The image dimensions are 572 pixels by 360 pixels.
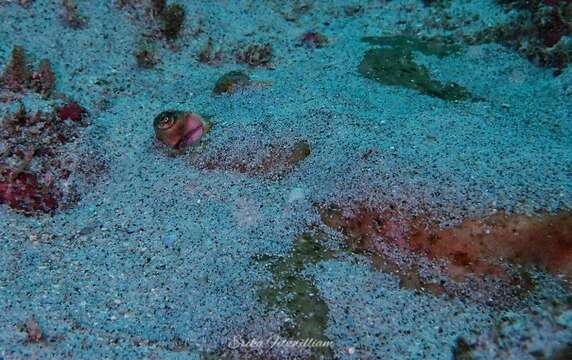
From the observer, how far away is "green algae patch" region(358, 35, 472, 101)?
19.3 feet

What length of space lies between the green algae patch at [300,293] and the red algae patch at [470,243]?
0.38 meters

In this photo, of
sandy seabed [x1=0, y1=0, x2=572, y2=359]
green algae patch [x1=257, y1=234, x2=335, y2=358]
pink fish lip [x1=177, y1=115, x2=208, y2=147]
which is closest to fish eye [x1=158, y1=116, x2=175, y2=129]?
pink fish lip [x1=177, y1=115, x2=208, y2=147]

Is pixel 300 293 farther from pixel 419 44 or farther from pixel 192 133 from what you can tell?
pixel 419 44

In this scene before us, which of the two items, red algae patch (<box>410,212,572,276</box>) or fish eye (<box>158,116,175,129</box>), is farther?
fish eye (<box>158,116,175,129</box>)

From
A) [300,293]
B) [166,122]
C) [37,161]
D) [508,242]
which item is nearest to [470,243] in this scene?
[508,242]

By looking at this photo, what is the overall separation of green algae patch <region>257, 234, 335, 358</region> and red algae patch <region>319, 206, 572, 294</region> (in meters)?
0.38

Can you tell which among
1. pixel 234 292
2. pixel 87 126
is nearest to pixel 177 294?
pixel 234 292

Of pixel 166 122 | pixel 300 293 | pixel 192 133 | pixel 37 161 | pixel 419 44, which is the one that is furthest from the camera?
pixel 419 44

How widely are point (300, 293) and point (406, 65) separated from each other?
3.63m

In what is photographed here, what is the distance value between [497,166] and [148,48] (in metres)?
4.84

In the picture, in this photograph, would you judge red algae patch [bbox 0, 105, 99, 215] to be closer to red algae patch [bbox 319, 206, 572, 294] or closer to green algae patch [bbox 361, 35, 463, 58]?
red algae patch [bbox 319, 206, 572, 294]

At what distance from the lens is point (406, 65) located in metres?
6.26

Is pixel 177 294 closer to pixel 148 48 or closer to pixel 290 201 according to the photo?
pixel 290 201

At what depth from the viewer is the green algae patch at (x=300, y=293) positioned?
3664mm
